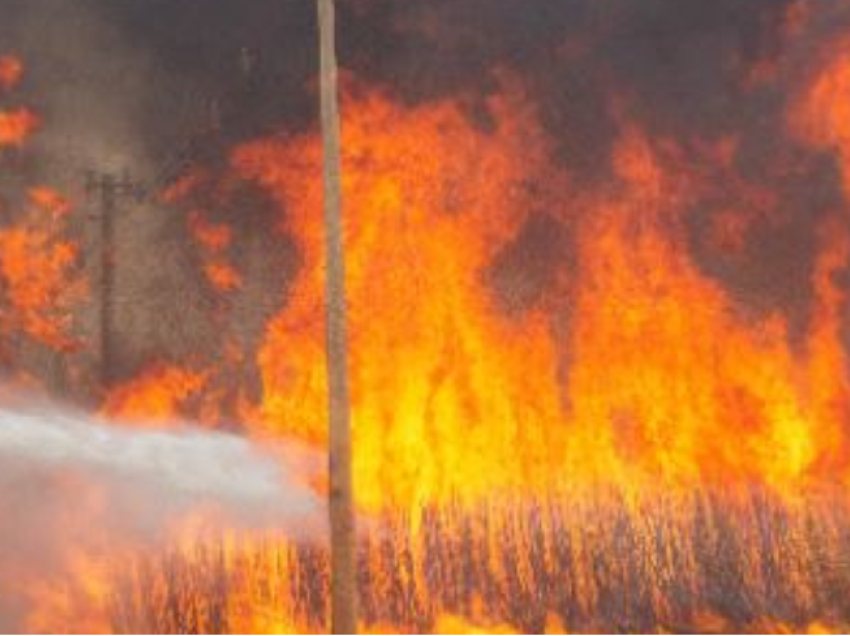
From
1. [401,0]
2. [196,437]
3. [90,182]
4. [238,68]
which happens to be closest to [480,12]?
[401,0]

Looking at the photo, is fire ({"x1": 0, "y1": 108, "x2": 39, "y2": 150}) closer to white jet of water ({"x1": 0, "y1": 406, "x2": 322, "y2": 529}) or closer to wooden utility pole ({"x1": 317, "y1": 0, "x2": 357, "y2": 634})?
white jet of water ({"x1": 0, "y1": 406, "x2": 322, "y2": 529})

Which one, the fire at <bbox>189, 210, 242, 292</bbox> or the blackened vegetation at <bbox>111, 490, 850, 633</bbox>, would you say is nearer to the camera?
the blackened vegetation at <bbox>111, 490, 850, 633</bbox>

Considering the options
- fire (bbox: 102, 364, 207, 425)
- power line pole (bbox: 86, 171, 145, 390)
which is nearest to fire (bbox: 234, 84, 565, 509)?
fire (bbox: 102, 364, 207, 425)

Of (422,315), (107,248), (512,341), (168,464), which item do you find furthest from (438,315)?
(107,248)

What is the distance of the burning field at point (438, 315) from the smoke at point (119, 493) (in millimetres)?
39

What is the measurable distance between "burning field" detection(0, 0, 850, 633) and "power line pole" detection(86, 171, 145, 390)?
0.13ft

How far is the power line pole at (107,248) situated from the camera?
15008mm

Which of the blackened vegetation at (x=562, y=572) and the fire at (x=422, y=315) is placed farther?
the fire at (x=422, y=315)

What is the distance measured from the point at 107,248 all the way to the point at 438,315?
15.1 ft

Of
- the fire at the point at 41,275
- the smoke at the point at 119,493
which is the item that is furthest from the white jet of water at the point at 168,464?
the fire at the point at 41,275

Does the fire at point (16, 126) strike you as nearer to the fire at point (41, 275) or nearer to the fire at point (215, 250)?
the fire at point (41, 275)

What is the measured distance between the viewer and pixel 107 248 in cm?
1545

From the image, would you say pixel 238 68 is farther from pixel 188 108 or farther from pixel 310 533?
pixel 310 533

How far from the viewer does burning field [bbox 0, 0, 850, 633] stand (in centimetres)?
1450
